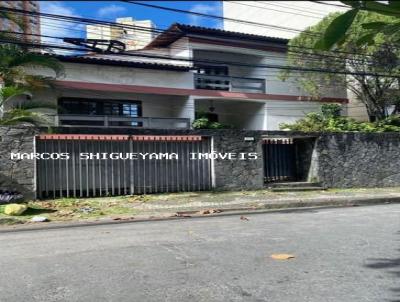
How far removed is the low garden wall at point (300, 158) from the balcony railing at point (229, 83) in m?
7.60

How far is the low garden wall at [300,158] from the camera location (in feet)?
46.2

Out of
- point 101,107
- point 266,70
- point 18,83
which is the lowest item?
point 18,83

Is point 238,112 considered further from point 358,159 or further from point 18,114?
point 18,114

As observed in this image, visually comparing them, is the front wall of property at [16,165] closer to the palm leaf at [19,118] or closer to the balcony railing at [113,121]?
the palm leaf at [19,118]

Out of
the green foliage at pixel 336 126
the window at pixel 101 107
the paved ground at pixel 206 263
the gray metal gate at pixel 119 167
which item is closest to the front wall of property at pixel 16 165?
the gray metal gate at pixel 119 167

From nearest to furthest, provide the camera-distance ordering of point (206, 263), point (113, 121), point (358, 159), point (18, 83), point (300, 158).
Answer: point (206, 263)
point (18, 83)
point (300, 158)
point (358, 159)
point (113, 121)

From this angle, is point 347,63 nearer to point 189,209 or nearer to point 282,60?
point 282,60

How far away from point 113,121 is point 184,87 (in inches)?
172

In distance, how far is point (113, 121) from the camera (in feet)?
70.0

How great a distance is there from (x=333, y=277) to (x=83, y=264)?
3.04 meters

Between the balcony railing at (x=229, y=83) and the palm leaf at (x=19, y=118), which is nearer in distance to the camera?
the palm leaf at (x=19, y=118)

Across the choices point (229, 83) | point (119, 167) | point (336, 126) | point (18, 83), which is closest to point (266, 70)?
point (229, 83)

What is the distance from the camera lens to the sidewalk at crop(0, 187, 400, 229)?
39.8 ft

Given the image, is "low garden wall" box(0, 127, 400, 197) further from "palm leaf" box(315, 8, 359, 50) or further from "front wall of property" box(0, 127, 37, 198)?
"palm leaf" box(315, 8, 359, 50)
